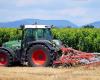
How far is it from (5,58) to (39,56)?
1781 millimetres

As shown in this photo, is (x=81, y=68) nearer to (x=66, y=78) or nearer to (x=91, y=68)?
(x=91, y=68)

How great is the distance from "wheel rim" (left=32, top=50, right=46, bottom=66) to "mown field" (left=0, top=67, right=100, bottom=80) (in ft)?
3.07

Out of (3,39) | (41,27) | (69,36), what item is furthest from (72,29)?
(41,27)

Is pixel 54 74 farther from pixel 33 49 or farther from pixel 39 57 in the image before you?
pixel 39 57

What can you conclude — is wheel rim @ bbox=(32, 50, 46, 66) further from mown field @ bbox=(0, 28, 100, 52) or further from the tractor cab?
mown field @ bbox=(0, 28, 100, 52)

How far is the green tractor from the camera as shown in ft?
69.6

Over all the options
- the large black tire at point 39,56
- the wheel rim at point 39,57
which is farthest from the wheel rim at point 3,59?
the wheel rim at point 39,57

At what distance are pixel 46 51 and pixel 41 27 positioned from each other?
1473 mm

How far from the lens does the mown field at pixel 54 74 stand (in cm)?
1670

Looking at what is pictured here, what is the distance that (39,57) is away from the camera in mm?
21703

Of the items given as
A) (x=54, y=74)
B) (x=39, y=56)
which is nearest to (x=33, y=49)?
(x=39, y=56)

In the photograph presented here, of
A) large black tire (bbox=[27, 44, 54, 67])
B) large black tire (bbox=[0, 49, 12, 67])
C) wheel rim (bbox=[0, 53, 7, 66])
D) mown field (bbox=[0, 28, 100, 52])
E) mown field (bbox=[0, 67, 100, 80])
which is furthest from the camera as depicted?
mown field (bbox=[0, 28, 100, 52])

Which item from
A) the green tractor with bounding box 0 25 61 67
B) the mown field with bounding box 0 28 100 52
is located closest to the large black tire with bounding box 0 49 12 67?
the green tractor with bounding box 0 25 61 67

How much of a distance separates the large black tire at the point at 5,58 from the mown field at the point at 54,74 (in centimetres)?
92
